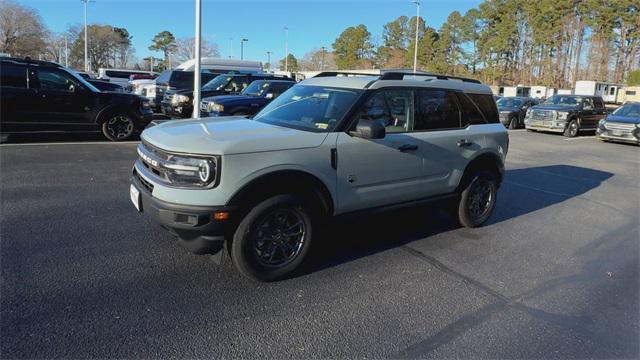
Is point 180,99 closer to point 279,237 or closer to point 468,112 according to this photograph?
point 468,112

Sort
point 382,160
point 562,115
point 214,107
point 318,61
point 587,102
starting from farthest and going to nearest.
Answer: point 318,61 < point 587,102 < point 562,115 < point 214,107 < point 382,160

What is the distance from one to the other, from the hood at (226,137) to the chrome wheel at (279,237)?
591 millimetres

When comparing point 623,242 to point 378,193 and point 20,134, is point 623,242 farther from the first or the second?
point 20,134

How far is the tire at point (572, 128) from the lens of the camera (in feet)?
61.9

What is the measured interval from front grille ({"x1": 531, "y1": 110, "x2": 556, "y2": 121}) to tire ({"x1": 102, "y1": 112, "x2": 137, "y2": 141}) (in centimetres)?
1627

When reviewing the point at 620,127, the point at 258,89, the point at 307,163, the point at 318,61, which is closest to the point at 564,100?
the point at 620,127

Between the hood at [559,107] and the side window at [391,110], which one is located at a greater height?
the hood at [559,107]

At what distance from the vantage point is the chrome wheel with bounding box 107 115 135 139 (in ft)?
36.0

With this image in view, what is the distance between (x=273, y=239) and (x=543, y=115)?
18.6 meters

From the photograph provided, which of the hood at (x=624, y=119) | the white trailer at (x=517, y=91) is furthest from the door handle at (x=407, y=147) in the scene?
the white trailer at (x=517, y=91)

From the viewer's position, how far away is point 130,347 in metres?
2.88

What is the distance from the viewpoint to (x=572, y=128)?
1903 centimetres

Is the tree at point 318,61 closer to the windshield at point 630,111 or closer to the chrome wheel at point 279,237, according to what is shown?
the windshield at point 630,111

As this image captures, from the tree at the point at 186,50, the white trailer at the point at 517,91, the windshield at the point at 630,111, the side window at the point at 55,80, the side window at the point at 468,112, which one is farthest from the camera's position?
the tree at the point at 186,50
